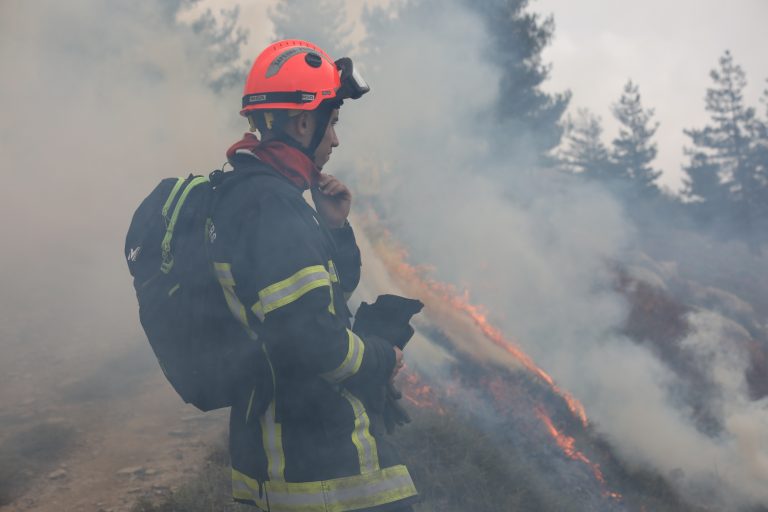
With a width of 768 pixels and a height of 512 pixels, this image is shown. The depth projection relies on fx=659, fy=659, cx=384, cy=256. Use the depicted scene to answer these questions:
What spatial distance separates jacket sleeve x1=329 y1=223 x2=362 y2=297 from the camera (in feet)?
8.13

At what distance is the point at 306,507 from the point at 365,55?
14.9m

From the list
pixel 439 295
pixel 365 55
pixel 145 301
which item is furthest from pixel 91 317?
pixel 145 301

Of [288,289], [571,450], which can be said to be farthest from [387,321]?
[571,450]

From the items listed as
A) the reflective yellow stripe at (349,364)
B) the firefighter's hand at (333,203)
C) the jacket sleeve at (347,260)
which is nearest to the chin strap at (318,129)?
the firefighter's hand at (333,203)

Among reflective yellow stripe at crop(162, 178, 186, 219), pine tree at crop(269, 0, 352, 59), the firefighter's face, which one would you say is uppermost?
pine tree at crop(269, 0, 352, 59)

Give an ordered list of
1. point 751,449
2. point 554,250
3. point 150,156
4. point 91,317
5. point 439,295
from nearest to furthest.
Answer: point 751,449, point 439,295, point 91,317, point 150,156, point 554,250

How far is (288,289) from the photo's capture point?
1960mm

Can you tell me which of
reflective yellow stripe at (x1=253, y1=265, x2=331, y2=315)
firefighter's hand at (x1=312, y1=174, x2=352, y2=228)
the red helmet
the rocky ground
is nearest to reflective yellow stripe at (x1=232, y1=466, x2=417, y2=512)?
reflective yellow stripe at (x1=253, y1=265, x2=331, y2=315)

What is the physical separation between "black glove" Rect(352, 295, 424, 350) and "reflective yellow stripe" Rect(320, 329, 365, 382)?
0.32 meters

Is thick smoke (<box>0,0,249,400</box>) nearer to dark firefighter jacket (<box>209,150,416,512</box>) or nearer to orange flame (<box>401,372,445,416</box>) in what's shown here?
orange flame (<box>401,372,445,416</box>)

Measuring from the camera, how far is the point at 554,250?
47.9 feet

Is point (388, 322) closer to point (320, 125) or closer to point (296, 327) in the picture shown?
point (296, 327)

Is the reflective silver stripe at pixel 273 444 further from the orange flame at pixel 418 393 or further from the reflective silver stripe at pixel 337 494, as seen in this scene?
the orange flame at pixel 418 393

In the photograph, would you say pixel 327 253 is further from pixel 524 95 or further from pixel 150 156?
pixel 524 95
